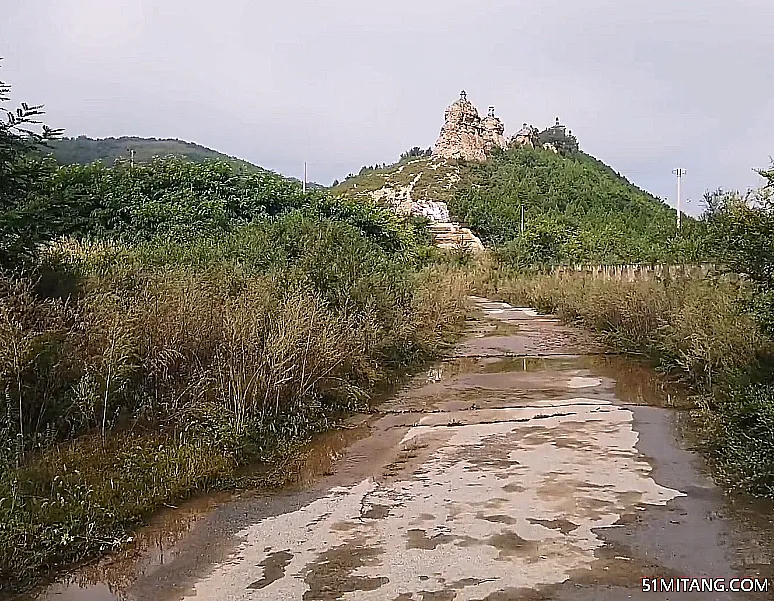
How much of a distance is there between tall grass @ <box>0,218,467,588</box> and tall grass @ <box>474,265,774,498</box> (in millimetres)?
4445

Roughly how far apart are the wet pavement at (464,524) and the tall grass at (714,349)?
0.35 m

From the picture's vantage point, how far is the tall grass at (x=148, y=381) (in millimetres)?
5875

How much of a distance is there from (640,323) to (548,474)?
9838 mm

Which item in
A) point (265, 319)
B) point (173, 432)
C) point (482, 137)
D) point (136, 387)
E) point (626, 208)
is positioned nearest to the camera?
point (173, 432)

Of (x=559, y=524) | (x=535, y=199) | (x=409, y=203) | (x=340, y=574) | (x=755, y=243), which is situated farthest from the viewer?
(x=409, y=203)

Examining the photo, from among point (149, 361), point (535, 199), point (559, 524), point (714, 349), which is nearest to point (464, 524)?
point (559, 524)

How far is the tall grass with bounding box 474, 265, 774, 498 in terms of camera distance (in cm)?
702

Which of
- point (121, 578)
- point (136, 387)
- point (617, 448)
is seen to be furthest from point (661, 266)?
point (121, 578)

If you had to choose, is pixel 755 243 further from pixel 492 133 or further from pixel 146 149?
pixel 492 133

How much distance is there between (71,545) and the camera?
531 centimetres

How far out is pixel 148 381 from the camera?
839 cm

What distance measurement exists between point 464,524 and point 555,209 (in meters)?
47.9

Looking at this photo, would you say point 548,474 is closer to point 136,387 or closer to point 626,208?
point 136,387

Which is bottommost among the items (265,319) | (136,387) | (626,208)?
(136,387)
